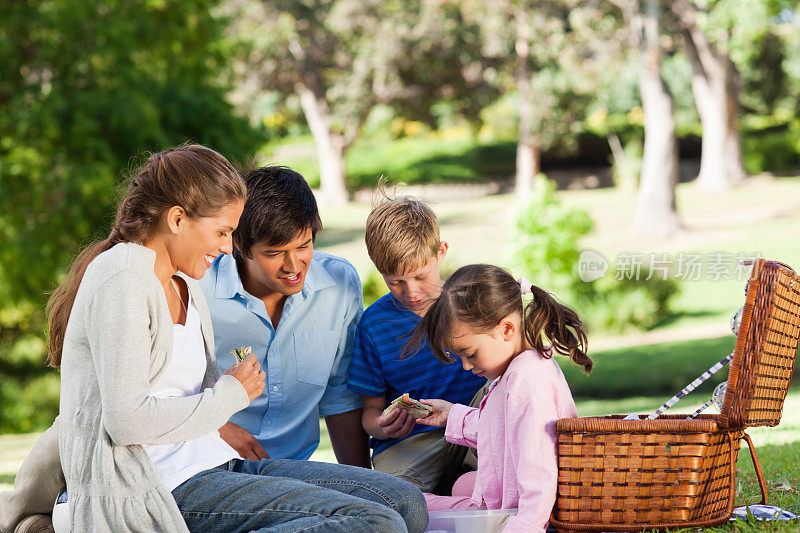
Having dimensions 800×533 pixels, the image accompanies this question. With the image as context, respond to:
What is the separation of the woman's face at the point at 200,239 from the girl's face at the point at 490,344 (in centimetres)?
79

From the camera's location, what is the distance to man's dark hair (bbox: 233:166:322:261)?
10.3 feet

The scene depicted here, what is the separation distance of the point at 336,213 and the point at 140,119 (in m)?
15.1

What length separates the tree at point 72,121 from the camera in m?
10.6

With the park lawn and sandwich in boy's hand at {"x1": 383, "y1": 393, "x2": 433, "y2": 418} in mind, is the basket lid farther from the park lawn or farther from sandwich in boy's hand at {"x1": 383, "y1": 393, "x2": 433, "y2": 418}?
the park lawn

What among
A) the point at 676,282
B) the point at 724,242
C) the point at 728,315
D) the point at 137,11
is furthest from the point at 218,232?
the point at 724,242

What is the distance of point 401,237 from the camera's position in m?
3.31

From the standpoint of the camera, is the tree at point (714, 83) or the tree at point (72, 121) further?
the tree at point (714, 83)

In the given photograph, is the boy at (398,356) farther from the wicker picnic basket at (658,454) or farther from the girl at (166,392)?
the wicker picnic basket at (658,454)

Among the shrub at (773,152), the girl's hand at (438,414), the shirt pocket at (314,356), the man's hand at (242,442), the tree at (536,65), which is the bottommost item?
the man's hand at (242,442)

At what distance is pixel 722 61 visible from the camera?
71.5 ft

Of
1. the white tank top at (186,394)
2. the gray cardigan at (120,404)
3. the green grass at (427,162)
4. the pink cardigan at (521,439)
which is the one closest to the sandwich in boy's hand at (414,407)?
the pink cardigan at (521,439)

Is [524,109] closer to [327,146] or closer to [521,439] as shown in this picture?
[327,146]

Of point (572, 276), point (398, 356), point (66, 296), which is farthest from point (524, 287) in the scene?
point (572, 276)

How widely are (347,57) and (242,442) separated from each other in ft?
76.6
